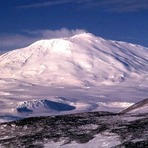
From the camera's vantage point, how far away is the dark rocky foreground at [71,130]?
4550 cm

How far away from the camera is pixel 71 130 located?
51000 millimetres

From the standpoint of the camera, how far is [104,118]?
57062 mm

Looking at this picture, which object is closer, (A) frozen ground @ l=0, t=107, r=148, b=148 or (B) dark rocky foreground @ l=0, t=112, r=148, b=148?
(A) frozen ground @ l=0, t=107, r=148, b=148

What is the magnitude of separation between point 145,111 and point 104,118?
744cm

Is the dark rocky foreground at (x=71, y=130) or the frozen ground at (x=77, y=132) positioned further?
the dark rocky foreground at (x=71, y=130)

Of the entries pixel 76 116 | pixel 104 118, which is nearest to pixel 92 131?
pixel 104 118

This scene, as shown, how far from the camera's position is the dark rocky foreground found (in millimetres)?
45497

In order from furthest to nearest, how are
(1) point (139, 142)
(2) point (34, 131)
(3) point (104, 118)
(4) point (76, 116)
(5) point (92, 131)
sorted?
(4) point (76, 116) < (3) point (104, 118) < (2) point (34, 131) < (5) point (92, 131) < (1) point (139, 142)

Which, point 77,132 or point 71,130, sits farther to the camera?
point 71,130

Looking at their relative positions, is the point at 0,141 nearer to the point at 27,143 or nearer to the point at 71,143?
the point at 27,143

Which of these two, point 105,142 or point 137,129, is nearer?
point 105,142

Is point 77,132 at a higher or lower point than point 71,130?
lower

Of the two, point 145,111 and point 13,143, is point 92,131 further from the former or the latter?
point 145,111

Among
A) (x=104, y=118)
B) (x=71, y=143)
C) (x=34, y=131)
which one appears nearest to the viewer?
(x=71, y=143)
